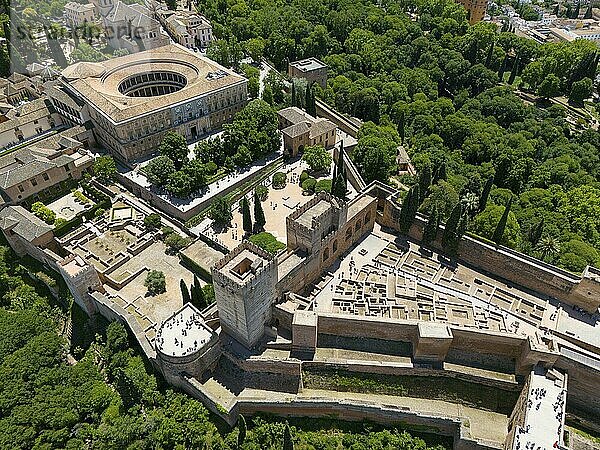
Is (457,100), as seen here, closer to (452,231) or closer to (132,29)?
(452,231)

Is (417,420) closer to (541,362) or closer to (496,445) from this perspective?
(496,445)

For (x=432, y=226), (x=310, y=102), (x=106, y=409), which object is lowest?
(x=106, y=409)

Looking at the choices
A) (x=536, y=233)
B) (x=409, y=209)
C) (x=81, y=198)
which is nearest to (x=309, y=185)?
(x=409, y=209)

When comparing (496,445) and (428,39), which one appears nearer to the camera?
(496,445)

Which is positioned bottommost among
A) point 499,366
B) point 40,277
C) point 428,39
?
point 40,277

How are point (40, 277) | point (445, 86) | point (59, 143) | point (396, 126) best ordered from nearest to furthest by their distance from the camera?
point (40, 277) < point (59, 143) < point (396, 126) < point (445, 86)

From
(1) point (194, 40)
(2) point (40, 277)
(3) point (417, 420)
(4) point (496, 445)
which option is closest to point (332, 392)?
(3) point (417, 420)

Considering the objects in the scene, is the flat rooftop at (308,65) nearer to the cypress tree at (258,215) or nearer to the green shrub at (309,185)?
the green shrub at (309,185)

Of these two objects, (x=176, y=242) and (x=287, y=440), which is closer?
(x=287, y=440)
